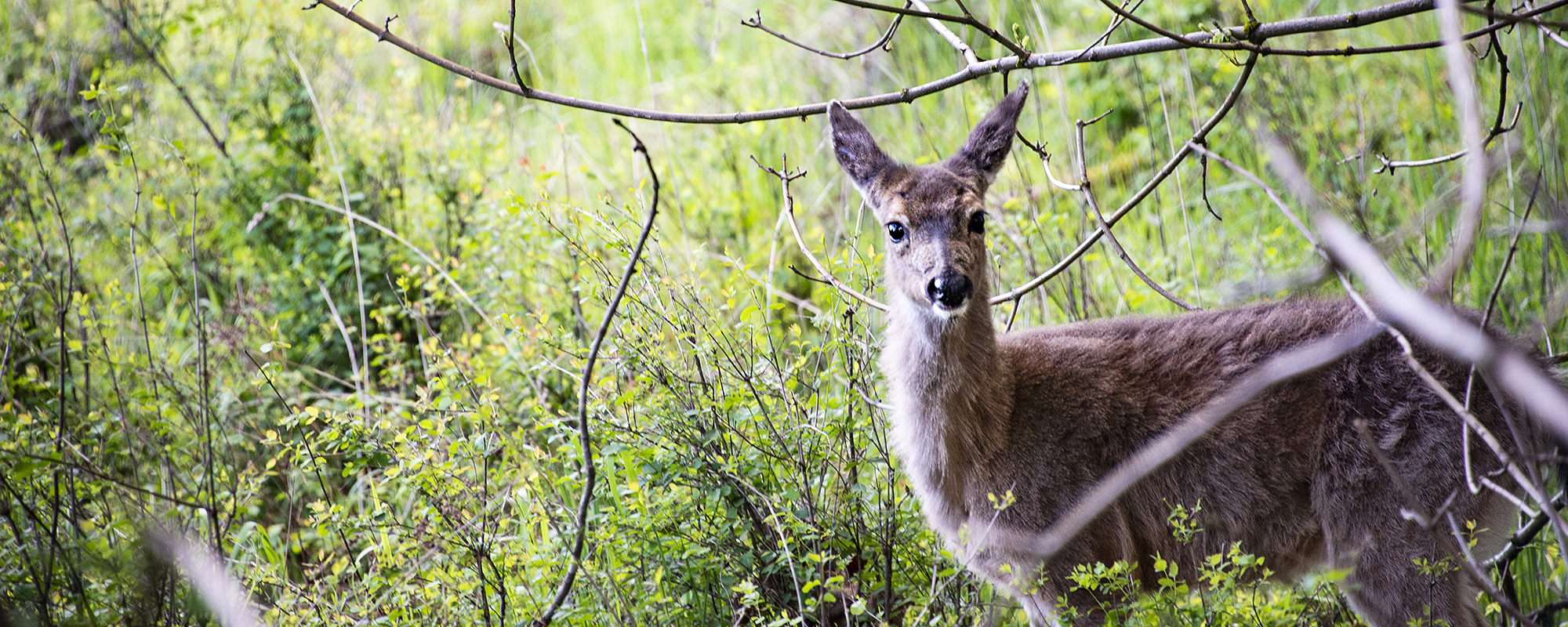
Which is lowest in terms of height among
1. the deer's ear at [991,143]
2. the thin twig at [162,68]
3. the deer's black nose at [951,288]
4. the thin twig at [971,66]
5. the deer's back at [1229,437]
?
the deer's back at [1229,437]

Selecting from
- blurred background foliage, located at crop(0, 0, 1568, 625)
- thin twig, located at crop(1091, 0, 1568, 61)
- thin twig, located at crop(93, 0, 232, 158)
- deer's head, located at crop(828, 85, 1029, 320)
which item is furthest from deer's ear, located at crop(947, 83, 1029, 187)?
thin twig, located at crop(93, 0, 232, 158)

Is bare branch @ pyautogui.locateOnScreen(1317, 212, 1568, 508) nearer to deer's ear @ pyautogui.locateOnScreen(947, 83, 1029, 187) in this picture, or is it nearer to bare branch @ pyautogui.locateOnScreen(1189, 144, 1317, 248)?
bare branch @ pyautogui.locateOnScreen(1189, 144, 1317, 248)

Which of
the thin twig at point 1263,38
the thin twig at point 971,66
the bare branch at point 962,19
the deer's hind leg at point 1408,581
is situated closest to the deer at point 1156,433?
the deer's hind leg at point 1408,581

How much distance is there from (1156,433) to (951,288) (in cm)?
97

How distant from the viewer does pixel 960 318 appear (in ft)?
13.3

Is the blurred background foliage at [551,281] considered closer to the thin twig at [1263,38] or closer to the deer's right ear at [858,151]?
the thin twig at [1263,38]

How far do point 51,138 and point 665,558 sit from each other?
693cm

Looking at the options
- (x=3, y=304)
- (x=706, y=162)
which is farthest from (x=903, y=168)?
(x=3, y=304)

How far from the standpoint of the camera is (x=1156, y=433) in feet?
13.5

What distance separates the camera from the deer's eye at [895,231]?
165 inches

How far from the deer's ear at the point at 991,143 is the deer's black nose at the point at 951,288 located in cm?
69

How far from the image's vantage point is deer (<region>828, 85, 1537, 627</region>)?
3859mm

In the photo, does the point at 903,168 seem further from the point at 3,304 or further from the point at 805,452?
the point at 3,304

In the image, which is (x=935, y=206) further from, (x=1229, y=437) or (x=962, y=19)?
(x=1229, y=437)
